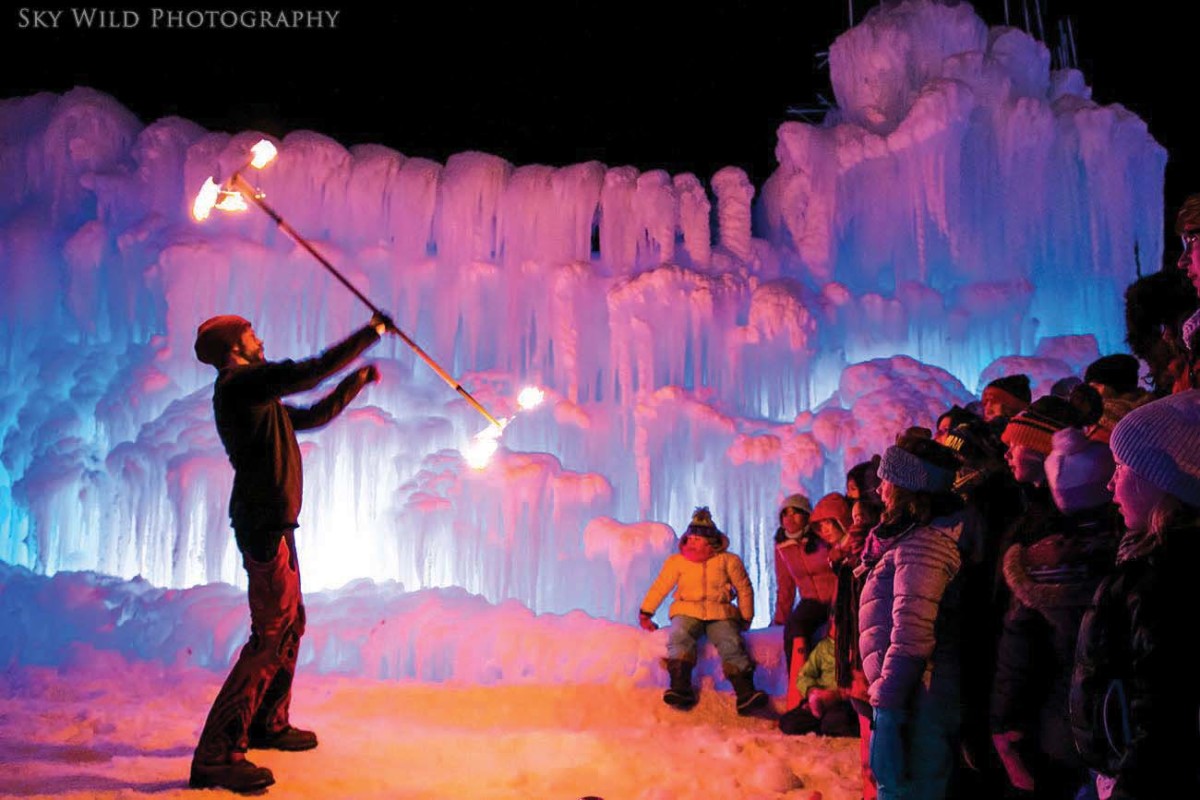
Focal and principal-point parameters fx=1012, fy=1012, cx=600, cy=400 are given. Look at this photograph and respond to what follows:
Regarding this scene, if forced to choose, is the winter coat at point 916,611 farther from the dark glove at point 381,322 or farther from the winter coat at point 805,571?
the winter coat at point 805,571

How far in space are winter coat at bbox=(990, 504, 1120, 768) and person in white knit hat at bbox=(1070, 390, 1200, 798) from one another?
73 centimetres

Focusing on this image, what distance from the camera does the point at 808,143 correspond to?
11.4 meters

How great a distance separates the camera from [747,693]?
6.52 m

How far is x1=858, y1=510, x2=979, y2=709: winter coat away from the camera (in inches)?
128

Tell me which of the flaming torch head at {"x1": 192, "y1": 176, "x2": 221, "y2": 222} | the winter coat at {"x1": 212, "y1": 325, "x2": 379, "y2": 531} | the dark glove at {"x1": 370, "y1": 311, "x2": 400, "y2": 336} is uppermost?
the flaming torch head at {"x1": 192, "y1": 176, "x2": 221, "y2": 222}

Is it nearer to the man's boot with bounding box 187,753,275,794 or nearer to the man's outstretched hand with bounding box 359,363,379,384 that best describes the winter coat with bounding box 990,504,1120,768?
the man's boot with bounding box 187,753,275,794

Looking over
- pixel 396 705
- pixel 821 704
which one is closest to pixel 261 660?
pixel 396 705

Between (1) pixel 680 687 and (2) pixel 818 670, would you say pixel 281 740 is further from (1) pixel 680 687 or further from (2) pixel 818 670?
(2) pixel 818 670

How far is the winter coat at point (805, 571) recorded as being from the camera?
257 inches

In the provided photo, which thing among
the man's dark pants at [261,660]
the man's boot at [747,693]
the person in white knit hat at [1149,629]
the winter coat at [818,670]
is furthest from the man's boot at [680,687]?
the person in white knit hat at [1149,629]

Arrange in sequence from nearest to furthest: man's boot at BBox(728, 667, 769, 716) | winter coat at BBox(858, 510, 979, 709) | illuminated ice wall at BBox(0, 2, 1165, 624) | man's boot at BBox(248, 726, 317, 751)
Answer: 1. winter coat at BBox(858, 510, 979, 709)
2. man's boot at BBox(248, 726, 317, 751)
3. man's boot at BBox(728, 667, 769, 716)
4. illuminated ice wall at BBox(0, 2, 1165, 624)


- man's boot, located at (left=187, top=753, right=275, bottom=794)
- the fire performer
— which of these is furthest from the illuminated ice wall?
man's boot, located at (left=187, top=753, right=275, bottom=794)

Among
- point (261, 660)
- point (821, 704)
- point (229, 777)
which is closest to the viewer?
point (229, 777)

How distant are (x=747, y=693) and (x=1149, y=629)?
4.91m
